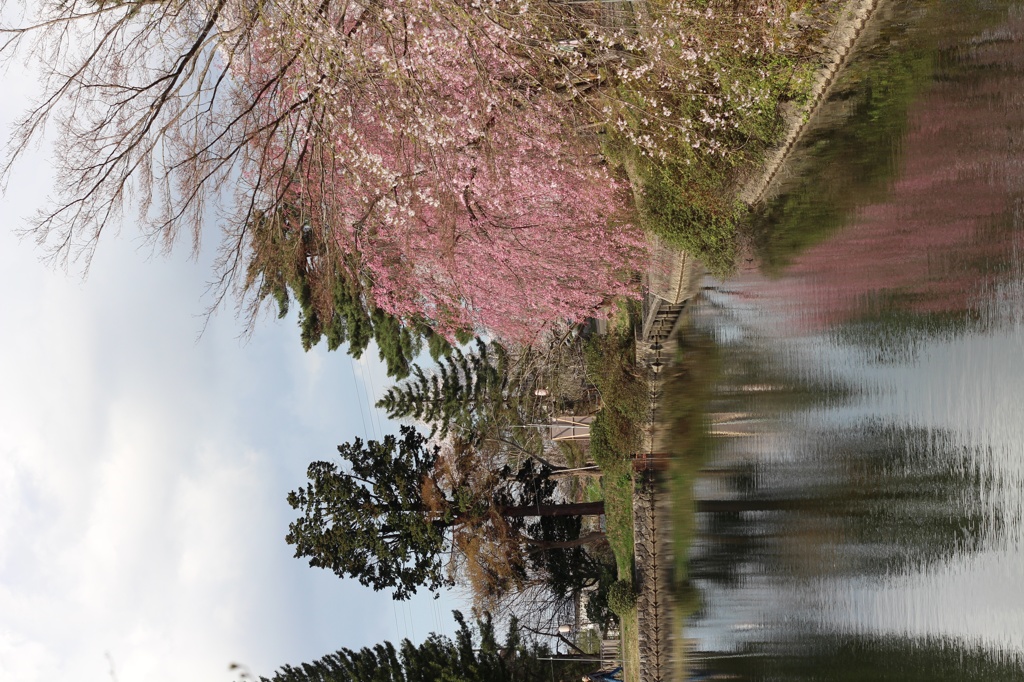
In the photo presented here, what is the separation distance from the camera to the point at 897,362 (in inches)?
369

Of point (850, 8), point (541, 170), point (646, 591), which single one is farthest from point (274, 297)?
point (850, 8)

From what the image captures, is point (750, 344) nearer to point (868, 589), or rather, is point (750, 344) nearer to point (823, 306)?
point (823, 306)

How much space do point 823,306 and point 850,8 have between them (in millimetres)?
4056

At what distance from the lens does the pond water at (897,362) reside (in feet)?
26.2

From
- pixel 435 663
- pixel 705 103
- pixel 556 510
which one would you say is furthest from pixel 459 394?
pixel 705 103

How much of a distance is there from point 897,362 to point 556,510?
1086 centimetres

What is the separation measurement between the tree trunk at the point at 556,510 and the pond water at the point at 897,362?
6638 millimetres

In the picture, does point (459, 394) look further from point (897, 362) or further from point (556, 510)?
point (897, 362)

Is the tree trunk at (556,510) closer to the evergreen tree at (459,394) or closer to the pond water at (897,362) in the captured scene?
the evergreen tree at (459,394)

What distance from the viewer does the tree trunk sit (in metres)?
18.5

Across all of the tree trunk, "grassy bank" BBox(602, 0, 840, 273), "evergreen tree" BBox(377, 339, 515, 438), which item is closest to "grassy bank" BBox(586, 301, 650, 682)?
the tree trunk

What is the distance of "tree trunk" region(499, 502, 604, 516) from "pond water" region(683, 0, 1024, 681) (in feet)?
21.8

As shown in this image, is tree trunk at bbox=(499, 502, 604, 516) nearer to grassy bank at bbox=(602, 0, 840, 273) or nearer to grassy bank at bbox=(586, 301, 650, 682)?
grassy bank at bbox=(586, 301, 650, 682)

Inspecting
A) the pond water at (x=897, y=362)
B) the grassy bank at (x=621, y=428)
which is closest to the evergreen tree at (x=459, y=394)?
the grassy bank at (x=621, y=428)
